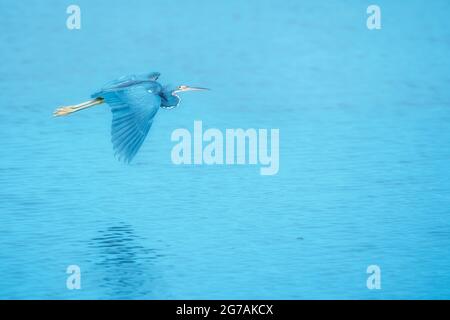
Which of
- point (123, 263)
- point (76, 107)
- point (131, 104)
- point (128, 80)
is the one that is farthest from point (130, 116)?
point (123, 263)

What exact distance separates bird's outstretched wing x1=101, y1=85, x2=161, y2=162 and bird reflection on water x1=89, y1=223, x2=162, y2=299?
12.6 inches

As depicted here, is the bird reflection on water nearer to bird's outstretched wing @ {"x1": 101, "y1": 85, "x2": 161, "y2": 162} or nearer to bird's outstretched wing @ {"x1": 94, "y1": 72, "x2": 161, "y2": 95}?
bird's outstretched wing @ {"x1": 101, "y1": 85, "x2": 161, "y2": 162}

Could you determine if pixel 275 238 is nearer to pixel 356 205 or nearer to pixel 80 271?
pixel 356 205

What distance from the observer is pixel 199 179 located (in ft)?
17.9

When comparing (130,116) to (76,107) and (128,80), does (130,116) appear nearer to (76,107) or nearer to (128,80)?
(128,80)

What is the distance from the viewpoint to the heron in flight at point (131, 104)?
16.7 feet

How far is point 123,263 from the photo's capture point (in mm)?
4906

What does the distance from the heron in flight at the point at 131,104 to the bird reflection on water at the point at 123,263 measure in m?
0.32

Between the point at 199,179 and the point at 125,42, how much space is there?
711mm

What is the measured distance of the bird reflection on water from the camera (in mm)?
4750

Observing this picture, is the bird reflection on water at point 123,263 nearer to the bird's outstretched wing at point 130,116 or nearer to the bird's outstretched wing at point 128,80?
the bird's outstretched wing at point 130,116

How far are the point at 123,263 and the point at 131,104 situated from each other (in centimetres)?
67
